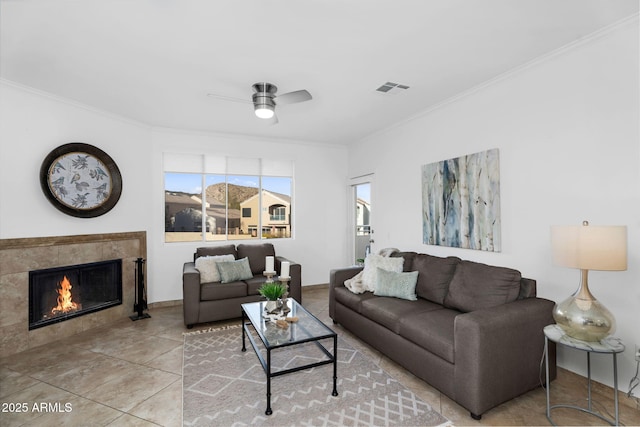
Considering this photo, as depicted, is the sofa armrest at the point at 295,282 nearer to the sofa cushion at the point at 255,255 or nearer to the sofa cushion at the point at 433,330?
the sofa cushion at the point at 255,255

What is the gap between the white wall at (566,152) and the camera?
233 cm

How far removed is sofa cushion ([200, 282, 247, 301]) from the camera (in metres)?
3.99

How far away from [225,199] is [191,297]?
200cm

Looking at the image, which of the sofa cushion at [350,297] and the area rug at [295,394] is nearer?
the area rug at [295,394]

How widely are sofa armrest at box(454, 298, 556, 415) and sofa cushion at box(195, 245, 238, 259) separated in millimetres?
3547

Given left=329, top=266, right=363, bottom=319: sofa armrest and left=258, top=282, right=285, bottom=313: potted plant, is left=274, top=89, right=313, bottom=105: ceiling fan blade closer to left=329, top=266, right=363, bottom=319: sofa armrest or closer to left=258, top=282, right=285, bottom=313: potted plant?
left=258, top=282, right=285, bottom=313: potted plant

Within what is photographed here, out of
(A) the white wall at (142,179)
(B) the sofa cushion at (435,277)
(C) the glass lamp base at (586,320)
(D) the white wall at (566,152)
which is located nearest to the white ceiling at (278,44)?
(D) the white wall at (566,152)

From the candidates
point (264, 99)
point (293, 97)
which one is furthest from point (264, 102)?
point (293, 97)

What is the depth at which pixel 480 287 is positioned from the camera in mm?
2795

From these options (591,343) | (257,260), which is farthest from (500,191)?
(257,260)

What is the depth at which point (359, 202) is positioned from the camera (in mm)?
6055

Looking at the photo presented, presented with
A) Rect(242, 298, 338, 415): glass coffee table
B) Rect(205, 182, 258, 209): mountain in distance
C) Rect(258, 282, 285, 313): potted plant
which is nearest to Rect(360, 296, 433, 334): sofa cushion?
Rect(242, 298, 338, 415): glass coffee table

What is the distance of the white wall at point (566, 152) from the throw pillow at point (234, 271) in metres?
2.72

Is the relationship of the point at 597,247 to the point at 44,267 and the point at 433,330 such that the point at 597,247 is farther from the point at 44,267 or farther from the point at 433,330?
the point at 44,267
